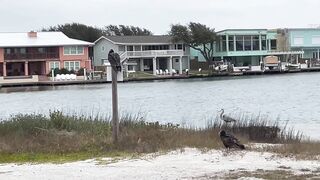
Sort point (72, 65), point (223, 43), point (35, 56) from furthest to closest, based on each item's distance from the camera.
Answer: point (223, 43), point (72, 65), point (35, 56)

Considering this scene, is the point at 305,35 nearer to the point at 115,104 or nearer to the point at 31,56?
the point at 31,56

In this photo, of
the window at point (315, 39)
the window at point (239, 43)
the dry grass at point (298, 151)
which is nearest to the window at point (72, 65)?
the window at point (239, 43)

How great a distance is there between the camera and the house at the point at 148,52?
106 m

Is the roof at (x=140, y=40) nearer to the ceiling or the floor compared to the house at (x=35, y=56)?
nearer to the ceiling

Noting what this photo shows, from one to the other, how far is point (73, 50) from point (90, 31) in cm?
3742

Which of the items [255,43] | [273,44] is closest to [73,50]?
[255,43]

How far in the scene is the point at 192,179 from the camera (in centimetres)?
1095

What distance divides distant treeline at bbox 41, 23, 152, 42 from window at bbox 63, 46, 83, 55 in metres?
34.8

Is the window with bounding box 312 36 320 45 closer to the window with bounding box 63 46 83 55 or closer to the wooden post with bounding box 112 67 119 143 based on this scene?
the window with bounding box 63 46 83 55

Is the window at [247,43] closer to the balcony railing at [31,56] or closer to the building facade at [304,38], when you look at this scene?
the building facade at [304,38]

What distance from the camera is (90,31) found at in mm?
137500

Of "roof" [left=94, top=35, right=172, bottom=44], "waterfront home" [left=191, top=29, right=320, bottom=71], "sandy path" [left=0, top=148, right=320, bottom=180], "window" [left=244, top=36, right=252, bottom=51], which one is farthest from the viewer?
"window" [left=244, top=36, right=252, bottom=51]

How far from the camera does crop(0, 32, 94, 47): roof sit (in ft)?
320

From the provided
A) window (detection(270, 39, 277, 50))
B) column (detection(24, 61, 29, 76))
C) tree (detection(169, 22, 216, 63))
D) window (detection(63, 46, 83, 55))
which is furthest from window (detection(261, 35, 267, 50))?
column (detection(24, 61, 29, 76))
